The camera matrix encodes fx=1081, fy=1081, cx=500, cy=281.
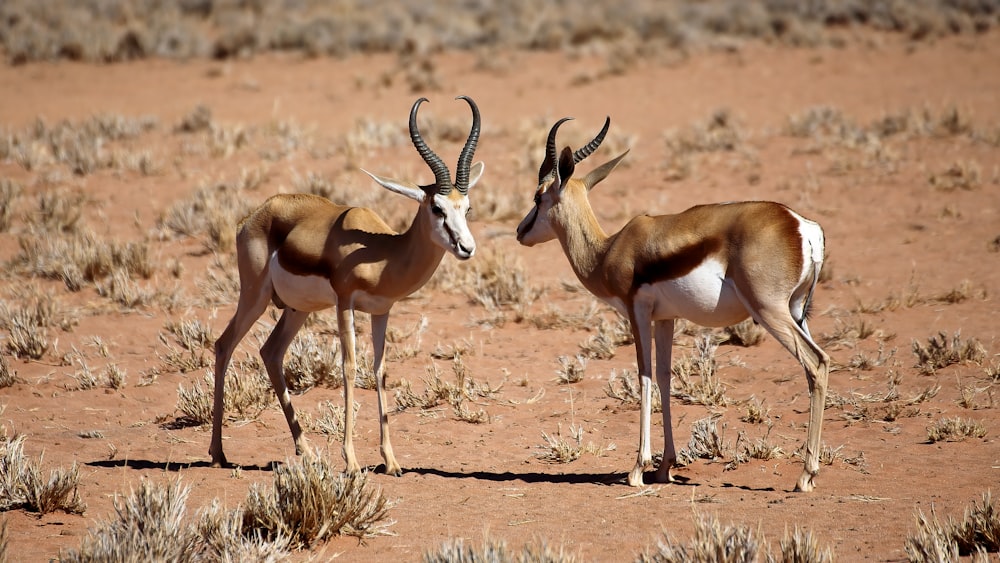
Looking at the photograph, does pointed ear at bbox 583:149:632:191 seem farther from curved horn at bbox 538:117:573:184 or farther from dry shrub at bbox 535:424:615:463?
dry shrub at bbox 535:424:615:463

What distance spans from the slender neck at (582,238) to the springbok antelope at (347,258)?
0.79 meters

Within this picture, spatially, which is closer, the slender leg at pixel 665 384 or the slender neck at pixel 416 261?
the slender leg at pixel 665 384

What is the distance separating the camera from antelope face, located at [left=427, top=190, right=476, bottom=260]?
7387 mm

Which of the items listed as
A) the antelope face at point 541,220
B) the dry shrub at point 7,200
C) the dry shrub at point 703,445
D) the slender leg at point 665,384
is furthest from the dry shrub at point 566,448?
the dry shrub at point 7,200

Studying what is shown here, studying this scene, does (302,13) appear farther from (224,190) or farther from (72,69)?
(224,190)

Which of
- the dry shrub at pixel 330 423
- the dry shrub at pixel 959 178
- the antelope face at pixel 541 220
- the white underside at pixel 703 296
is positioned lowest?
the dry shrub at pixel 330 423

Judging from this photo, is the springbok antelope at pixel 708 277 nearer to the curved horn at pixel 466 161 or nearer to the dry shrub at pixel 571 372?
the curved horn at pixel 466 161

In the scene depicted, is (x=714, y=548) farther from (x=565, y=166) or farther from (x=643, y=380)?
(x=565, y=166)

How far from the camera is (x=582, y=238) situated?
8000 millimetres

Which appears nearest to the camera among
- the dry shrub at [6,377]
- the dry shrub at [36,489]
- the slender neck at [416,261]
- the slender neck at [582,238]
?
the dry shrub at [36,489]

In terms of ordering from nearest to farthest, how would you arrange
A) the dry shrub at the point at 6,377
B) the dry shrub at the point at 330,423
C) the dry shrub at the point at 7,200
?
1. the dry shrub at the point at 330,423
2. the dry shrub at the point at 6,377
3. the dry shrub at the point at 7,200

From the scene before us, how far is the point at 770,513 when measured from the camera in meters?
6.57

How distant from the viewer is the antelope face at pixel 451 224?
739 centimetres

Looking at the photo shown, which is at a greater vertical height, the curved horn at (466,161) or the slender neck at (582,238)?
the curved horn at (466,161)
